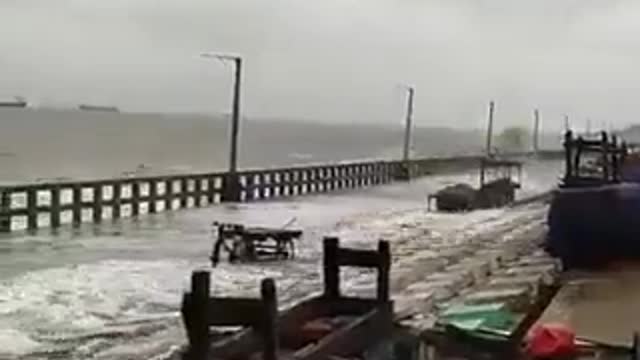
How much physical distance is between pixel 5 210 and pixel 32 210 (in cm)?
108

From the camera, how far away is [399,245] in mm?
28062

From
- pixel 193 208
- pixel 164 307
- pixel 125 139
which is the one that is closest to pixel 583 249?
pixel 164 307

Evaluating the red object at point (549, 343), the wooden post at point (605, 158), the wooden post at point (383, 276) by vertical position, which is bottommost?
the red object at point (549, 343)

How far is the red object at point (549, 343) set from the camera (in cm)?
1054

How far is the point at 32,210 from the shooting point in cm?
3341

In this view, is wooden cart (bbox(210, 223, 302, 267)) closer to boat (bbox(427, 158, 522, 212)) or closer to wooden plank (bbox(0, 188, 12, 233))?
wooden plank (bbox(0, 188, 12, 233))

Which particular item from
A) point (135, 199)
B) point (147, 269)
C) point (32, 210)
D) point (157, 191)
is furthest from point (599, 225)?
point (157, 191)

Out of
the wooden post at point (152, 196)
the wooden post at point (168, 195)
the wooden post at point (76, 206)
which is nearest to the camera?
the wooden post at point (76, 206)

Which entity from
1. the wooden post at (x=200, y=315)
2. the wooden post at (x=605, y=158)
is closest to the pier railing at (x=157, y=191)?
the wooden post at (x=605, y=158)

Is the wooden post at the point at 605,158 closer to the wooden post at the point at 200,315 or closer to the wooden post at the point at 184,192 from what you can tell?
the wooden post at the point at 200,315

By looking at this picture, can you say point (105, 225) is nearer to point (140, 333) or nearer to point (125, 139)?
point (140, 333)

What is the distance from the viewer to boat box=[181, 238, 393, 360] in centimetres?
840

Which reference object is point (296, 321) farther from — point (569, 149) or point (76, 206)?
point (76, 206)

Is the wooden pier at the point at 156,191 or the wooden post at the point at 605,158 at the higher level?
the wooden post at the point at 605,158
